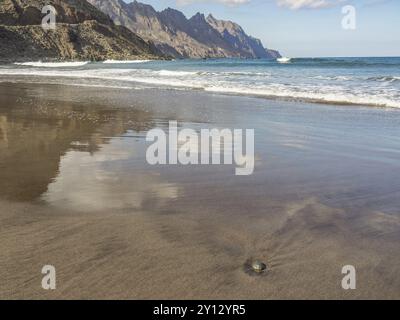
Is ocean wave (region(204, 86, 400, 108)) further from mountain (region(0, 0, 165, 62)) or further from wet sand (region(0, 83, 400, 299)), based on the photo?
mountain (region(0, 0, 165, 62))

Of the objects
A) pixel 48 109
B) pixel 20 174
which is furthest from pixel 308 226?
pixel 48 109

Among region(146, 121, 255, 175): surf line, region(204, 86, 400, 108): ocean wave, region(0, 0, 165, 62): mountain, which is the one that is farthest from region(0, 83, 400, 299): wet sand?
region(0, 0, 165, 62): mountain

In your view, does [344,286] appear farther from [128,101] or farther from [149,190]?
[128,101]

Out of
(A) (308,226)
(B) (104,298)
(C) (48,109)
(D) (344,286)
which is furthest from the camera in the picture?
(C) (48,109)

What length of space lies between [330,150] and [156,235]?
387cm

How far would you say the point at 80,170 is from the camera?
4.83 metres

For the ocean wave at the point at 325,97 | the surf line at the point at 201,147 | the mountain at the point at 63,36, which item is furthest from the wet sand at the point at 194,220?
the mountain at the point at 63,36

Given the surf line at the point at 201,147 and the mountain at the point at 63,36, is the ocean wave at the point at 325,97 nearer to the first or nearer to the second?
the surf line at the point at 201,147

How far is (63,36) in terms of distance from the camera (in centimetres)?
10262

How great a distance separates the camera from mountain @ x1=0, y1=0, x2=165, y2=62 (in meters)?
91.9

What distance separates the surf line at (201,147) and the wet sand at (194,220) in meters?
0.17

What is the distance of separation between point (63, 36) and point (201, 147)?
105m

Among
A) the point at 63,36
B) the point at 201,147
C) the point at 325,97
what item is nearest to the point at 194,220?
the point at 201,147

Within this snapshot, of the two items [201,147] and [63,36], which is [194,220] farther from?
[63,36]
